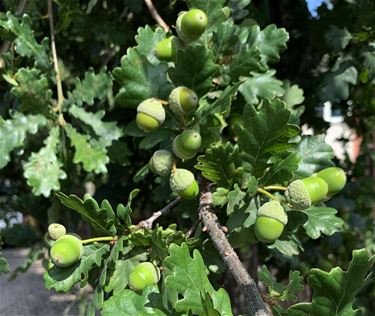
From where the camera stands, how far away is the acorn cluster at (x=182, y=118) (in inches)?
41.2

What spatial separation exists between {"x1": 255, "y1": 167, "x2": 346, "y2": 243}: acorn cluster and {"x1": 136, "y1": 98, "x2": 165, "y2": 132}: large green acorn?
27 centimetres

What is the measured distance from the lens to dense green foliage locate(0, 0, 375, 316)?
3.05ft

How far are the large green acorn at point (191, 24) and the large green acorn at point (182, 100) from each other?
0.12 m

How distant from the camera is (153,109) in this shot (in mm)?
1087

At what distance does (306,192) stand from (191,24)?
1.29ft

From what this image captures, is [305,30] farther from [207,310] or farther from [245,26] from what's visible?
[207,310]

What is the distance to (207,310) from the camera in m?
0.74

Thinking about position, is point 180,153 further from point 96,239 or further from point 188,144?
point 96,239

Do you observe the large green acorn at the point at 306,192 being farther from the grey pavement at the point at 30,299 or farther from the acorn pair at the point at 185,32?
the grey pavement at the point at 30,299

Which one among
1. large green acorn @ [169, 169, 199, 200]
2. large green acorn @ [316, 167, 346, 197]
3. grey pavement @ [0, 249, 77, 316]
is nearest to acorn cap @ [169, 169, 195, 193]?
large green acorn @ [169, 169, 199, 200]

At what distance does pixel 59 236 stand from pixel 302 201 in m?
0.42

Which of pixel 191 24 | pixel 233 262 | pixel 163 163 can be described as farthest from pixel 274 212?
pixel 191 24

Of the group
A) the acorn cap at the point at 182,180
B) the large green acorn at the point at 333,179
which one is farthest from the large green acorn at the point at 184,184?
the large green acorn at the point at 333,179

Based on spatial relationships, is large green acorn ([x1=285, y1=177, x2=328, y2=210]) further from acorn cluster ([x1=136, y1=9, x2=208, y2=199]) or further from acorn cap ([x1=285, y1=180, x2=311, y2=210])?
acorn cluster ([x1=136, y1=9, x2=208, y2=199])
